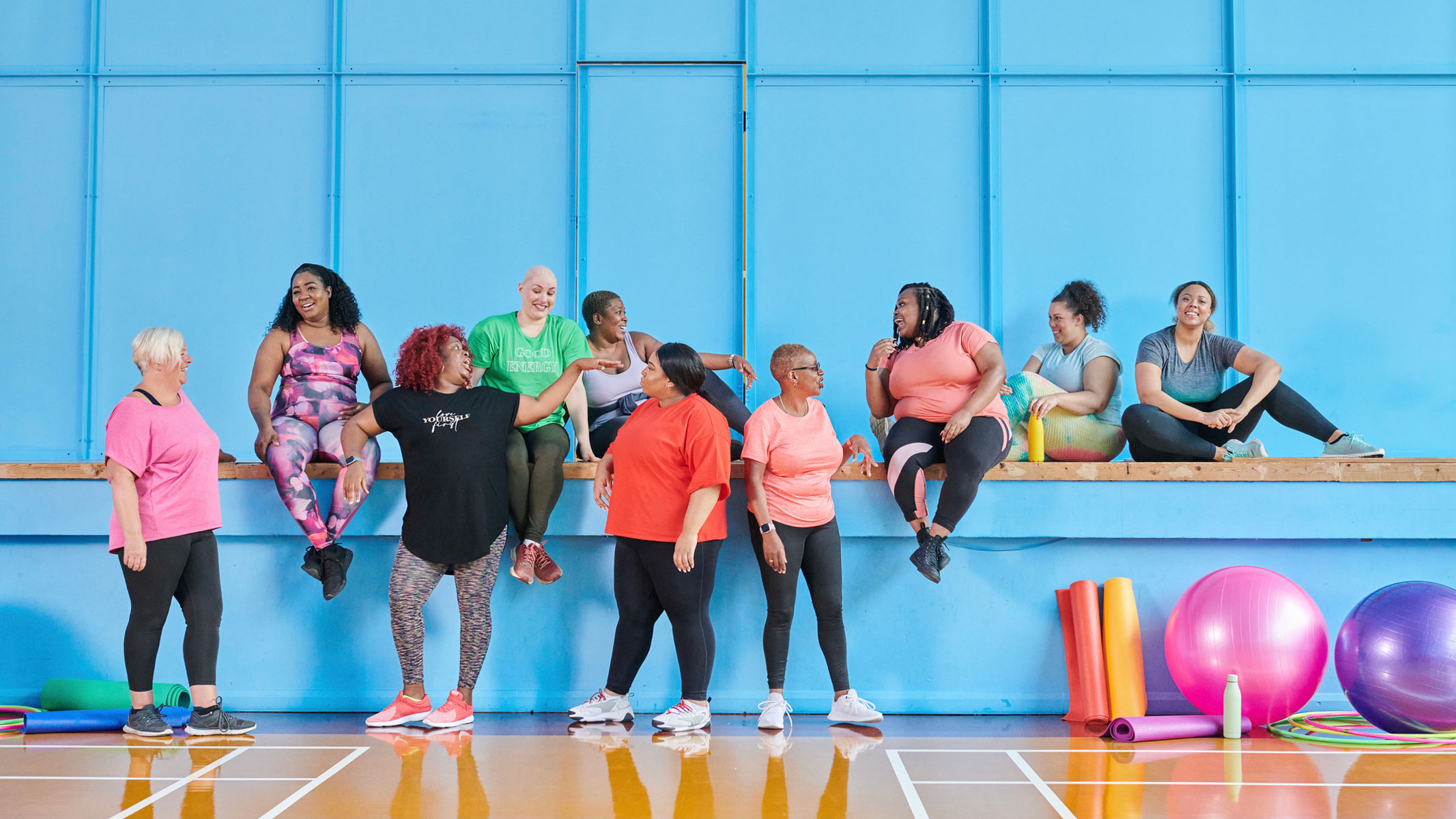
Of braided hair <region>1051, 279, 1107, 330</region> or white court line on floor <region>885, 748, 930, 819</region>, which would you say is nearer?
white court line on floor <region>885, 748, 930, 819</region>

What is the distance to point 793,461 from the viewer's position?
4.38 meters

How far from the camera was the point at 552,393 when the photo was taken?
449 cm

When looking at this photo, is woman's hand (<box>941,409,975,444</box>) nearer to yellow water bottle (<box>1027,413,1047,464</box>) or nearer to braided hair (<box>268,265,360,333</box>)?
yellow water bottle (<box>1027,413,1047,464</box>)

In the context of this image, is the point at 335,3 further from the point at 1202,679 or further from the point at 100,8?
the point at 1202,679

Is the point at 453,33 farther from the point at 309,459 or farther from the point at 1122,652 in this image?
the point at 1122,652

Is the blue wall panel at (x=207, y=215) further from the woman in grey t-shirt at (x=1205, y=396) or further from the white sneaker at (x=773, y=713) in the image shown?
the woman in grey t-shirt at (x=1205, y=396)

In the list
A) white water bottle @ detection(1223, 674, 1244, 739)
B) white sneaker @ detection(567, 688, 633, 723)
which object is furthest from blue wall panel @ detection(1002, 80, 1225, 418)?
white sneaker @ detection(567, 688, 633, 723)

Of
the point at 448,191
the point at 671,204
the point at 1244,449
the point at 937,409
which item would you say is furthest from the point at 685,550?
the point at 448,191

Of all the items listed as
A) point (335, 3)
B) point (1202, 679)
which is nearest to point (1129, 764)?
point (1202, 679)

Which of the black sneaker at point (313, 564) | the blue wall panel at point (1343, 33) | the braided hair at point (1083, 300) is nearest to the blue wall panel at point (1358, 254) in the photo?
the blue wall panel at point (1343, 33)

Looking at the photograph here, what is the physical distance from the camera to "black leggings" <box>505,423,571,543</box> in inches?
179

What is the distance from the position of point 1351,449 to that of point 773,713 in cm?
309

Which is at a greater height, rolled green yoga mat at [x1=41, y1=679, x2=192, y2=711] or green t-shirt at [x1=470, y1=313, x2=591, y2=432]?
green t-shirt at [x1=470, y1=313, x2=591, y2=432]

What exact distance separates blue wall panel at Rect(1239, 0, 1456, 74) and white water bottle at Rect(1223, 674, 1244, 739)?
4558 millimetres
